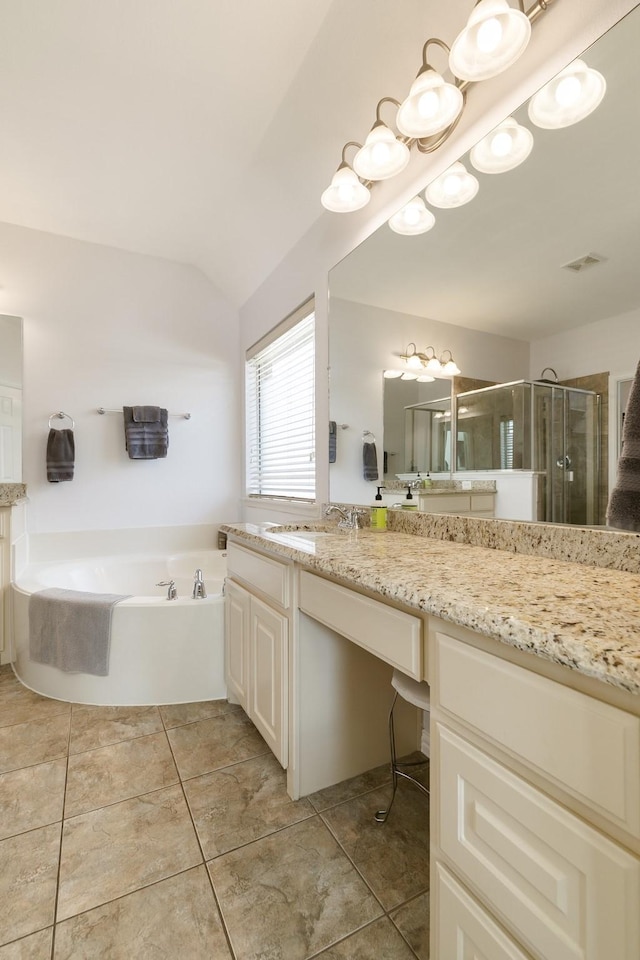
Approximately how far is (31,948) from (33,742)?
0.93 m

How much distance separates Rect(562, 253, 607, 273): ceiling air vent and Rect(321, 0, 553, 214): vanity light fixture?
0.51 metres

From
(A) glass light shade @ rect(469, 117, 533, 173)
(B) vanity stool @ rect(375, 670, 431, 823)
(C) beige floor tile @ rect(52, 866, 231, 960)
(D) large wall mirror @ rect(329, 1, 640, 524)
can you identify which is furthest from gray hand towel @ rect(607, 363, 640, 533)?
(C) beige floor tile @ rect(52, 866, 231, 960)

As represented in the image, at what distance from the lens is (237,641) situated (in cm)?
192

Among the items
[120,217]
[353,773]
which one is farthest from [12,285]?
[353,773]

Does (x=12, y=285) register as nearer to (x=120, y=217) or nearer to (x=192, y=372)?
(x=120, y=217)

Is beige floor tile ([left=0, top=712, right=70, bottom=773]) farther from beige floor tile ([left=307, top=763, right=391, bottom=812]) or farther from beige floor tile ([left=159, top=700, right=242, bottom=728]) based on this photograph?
beige floor tile ([left=307, top=763, right=391, bottom=812])

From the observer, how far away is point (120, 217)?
2.70m

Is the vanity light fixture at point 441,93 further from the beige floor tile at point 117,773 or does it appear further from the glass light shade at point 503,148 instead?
the beige floor tile at point 117,773

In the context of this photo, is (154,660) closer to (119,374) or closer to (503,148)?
(119,374)

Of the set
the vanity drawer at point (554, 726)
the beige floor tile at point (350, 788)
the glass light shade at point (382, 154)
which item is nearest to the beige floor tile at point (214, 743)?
the beige floor tile at point (350, 788)

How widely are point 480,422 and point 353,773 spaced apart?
1324 mm

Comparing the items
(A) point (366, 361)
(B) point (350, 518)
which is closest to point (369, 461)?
(B) point (350, 518)

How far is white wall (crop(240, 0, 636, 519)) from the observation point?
1.06 metres

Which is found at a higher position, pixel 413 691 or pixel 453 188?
pixel 453 188
